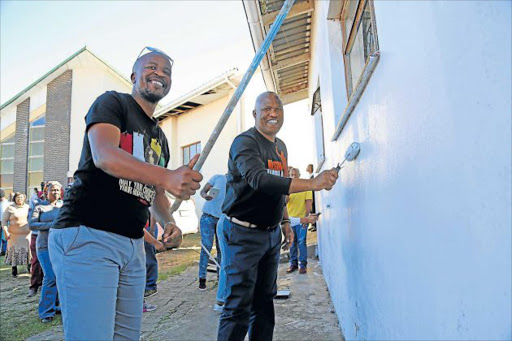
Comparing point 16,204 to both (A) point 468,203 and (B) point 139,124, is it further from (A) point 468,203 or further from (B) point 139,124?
(A) point 468,203

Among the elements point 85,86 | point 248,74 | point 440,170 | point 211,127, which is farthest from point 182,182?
point 85,86

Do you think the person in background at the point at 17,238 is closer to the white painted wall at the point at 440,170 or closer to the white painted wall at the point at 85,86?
the white painted wall at the point at 440,170

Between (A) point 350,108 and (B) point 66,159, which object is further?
(B) point 66,159

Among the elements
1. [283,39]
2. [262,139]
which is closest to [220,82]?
[283,39]

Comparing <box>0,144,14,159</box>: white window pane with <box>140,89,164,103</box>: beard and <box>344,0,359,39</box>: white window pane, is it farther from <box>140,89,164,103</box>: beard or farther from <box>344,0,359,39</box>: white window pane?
<box>140,89,164,103</box>: beard

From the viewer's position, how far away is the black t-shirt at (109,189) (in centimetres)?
152

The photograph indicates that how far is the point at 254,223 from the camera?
8.30ft

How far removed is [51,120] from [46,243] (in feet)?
52.7

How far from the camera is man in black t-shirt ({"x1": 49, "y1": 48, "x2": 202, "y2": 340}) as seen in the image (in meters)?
1.31

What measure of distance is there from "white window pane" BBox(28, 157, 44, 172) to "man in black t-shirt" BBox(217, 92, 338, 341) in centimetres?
1933

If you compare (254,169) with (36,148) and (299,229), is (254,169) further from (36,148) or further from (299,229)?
(36,148)

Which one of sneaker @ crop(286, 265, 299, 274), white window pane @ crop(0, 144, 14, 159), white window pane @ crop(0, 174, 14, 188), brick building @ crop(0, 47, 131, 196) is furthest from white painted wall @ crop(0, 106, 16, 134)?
sneaker @ crop(286, 265, 299, 274)

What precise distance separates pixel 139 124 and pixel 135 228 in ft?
1.67

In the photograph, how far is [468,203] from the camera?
0.85m
